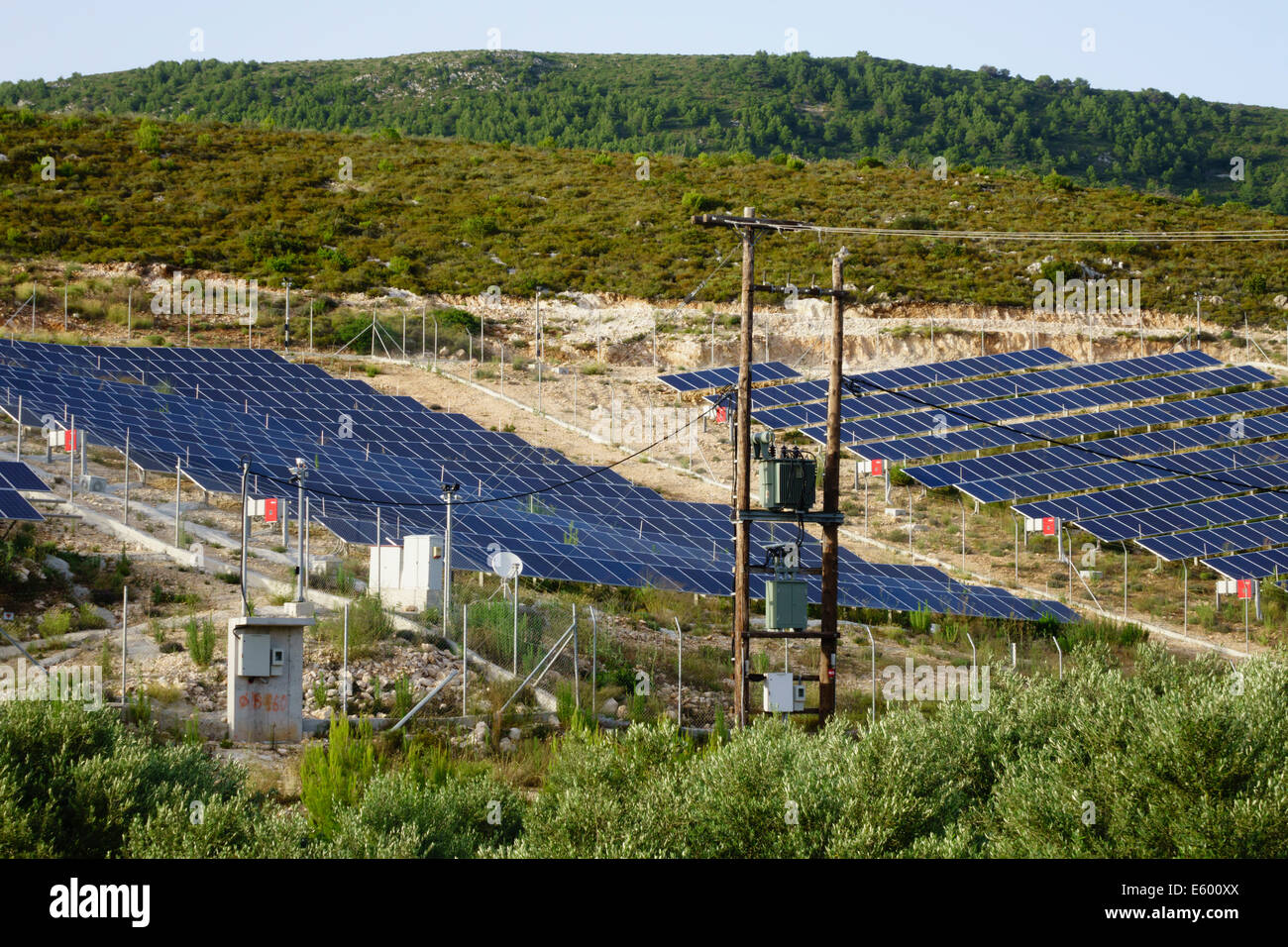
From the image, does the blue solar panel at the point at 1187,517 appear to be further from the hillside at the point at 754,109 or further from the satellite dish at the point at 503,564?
the hillside at the point at 754,109

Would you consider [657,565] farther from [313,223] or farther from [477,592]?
[313,223]

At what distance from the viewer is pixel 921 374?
50.9 meters

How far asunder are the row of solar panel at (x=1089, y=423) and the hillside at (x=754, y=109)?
68662mm

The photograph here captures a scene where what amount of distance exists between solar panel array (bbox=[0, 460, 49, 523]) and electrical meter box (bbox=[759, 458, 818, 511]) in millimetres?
13816

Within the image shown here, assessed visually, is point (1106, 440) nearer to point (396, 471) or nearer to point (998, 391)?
point (998, 391)

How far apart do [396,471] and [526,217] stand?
42.2 m

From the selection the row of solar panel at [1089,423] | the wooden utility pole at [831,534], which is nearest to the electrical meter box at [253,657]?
the wooden utility pole at [831,534]

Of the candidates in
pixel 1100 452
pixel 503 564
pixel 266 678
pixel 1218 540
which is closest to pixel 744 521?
pixel 503 564

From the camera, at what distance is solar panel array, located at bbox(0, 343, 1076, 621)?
31.0 m

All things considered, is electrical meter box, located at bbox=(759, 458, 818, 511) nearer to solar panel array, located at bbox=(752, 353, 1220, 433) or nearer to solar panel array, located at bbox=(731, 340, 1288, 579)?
solar panel array, located at bbox=(731, 340, 1288, 579)

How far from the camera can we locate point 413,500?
32.2 m

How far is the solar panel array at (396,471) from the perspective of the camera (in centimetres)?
3100
